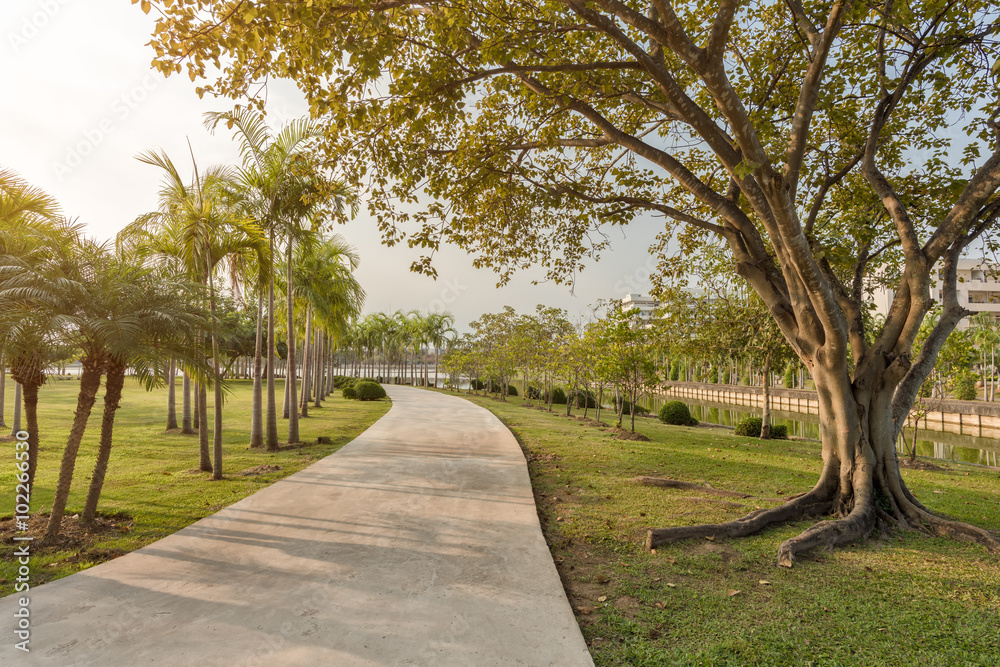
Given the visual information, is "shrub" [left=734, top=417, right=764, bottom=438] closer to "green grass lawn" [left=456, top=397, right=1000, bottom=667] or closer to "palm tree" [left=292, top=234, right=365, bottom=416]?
"green grass lawn" [left=456, top=397, right=1000, bottom=667]

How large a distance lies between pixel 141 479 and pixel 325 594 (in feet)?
21.8

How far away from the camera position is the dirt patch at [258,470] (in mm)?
9402

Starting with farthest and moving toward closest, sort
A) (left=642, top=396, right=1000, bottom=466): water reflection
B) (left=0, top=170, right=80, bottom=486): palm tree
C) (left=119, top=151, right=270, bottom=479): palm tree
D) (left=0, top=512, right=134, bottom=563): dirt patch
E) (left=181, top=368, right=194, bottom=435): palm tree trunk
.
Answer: (left=642, top=396, right=1000, bottom=466): water reflection → (left=181, top=368, right=194, bottom=435): palm tree trunk → (left=119, top=151, right=270, bottom=479): palm tree → (left=0, top=512, right=134, bottom=563): dirt patch → (left=0, top=170, right=80, bottom=486): palm tree

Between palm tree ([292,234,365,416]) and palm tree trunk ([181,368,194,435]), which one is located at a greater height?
palm tree ([292,234,365,416])

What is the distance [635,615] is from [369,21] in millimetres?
6348

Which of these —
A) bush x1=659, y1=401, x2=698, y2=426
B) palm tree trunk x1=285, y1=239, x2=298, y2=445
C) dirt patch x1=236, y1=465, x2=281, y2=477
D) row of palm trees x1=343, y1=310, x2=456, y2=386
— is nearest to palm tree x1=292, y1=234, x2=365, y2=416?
palm tree trunk x1=285, y1=239, x2=298, y2=445

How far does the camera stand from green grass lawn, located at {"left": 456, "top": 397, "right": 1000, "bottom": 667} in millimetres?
3596

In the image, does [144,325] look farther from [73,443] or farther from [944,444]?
[944,444]

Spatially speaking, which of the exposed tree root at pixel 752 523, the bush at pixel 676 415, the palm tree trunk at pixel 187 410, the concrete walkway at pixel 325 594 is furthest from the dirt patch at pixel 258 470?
the bush at pixel 676 415

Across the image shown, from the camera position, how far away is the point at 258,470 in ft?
31.6

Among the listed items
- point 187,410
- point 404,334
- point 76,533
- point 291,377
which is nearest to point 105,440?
point 76,533

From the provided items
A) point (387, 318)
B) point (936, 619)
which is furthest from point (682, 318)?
point (387, 318)

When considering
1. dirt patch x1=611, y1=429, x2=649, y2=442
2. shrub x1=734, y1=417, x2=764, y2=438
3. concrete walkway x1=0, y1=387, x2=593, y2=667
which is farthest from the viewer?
shrub x1=734, y1=417, x2=764, y2=438

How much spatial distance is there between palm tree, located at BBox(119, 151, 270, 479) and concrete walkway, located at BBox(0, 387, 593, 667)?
3531mm
